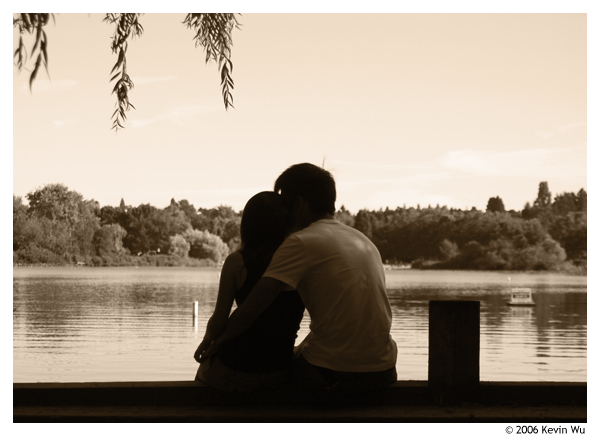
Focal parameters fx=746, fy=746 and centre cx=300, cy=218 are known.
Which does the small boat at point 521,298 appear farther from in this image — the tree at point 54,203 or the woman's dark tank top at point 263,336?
the tree at point 54,203

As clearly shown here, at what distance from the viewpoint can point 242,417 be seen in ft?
9.23

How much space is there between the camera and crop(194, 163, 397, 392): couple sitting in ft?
8.99

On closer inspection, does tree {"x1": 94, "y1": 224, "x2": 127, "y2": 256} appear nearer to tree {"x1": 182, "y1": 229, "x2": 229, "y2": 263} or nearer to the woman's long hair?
tree {"x1": 182, "y1": 229, "x2": 229, "y2": 263}

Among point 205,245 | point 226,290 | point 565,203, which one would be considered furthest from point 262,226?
point 565,203

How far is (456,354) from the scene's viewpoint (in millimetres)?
3094

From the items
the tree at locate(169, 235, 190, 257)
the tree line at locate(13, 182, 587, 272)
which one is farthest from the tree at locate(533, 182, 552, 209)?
the tree at locate(169, 235, 190, 257)

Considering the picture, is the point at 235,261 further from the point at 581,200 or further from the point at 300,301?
the point at 581,200

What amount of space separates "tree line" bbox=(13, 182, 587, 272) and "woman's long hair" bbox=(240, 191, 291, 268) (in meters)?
72.3

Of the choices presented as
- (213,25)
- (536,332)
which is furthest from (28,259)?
(213,25)

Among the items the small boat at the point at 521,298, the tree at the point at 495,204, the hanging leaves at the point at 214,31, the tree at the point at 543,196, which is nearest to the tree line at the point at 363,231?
the tree at the point at 495,204

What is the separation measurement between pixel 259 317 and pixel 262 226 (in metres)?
0.35

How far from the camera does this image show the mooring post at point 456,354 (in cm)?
309

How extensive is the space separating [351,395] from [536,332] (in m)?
20.8
